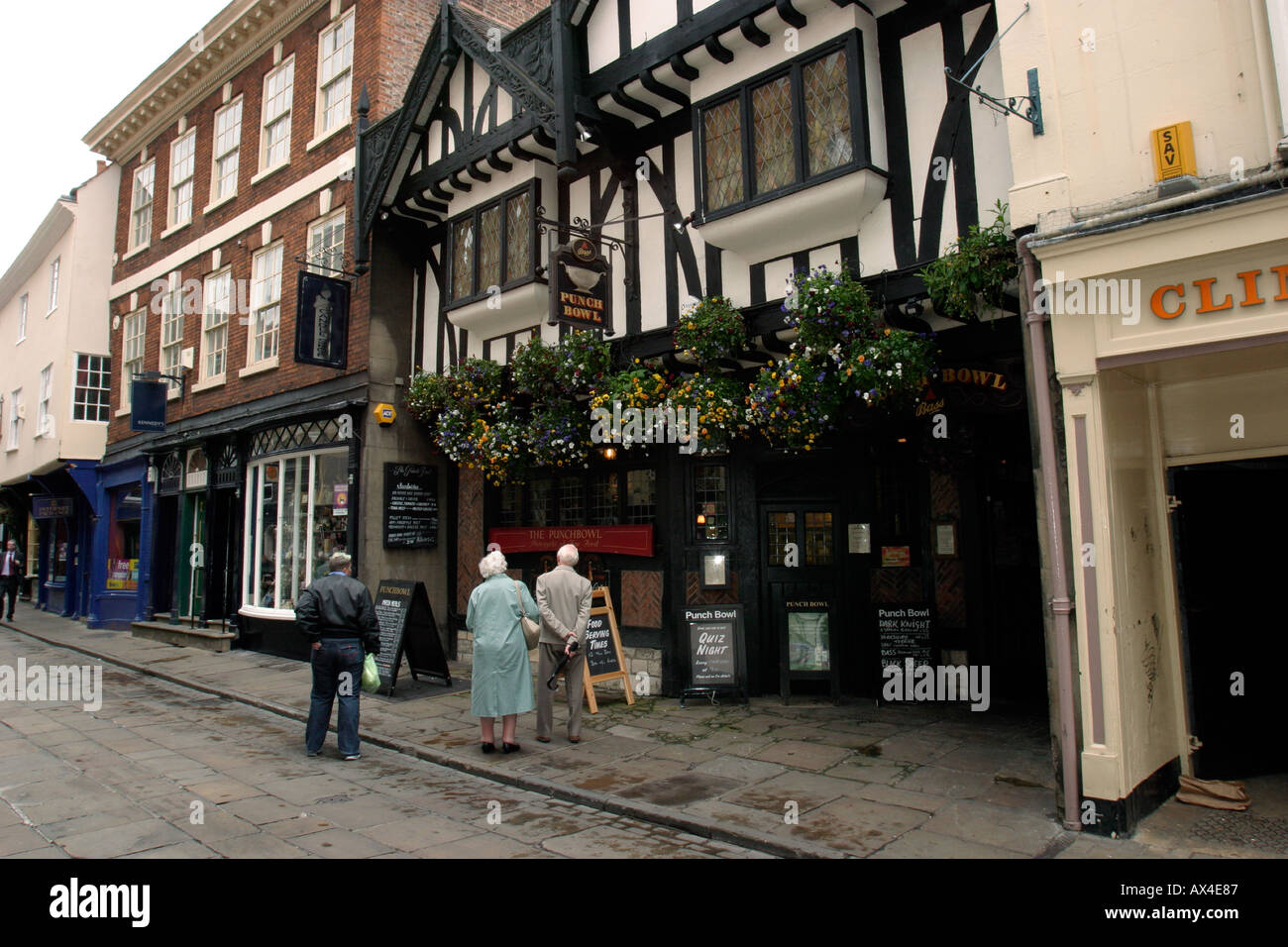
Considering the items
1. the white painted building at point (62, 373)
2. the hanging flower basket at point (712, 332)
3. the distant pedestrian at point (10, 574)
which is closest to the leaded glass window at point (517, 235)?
the hanging flower basket at point (712, 332)

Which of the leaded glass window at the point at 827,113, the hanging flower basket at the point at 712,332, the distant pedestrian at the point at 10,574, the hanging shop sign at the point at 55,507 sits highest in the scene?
the leaded glass window at the point at 827,113

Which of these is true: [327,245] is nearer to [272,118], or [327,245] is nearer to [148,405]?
[272,118]

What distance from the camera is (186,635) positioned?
15391 mm

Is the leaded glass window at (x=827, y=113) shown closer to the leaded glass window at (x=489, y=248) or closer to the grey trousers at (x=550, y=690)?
the leaded glass window at (x=489, y=248)

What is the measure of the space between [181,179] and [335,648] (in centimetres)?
1494

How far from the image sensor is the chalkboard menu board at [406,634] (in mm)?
10102

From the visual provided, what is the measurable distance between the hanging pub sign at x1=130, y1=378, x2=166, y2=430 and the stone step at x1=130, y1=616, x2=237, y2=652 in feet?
13.7

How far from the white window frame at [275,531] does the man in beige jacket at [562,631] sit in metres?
5.52

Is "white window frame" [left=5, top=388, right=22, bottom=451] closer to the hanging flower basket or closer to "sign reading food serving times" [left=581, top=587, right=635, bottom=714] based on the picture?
"sign reading food serving times" [left=581, top=587, right=635, bottom=714]

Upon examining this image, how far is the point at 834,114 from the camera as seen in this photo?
299 inches

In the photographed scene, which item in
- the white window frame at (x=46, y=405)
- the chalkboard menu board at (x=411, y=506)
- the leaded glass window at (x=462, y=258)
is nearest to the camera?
the leaded glass window at (x=462, y=258)

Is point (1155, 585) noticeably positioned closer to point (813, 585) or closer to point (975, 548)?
point (975, 548)

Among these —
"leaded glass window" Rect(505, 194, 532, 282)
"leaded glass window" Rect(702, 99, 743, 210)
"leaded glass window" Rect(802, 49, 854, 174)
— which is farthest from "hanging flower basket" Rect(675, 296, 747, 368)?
"leaded glass window" Rect(505, 194, 532, 282)
